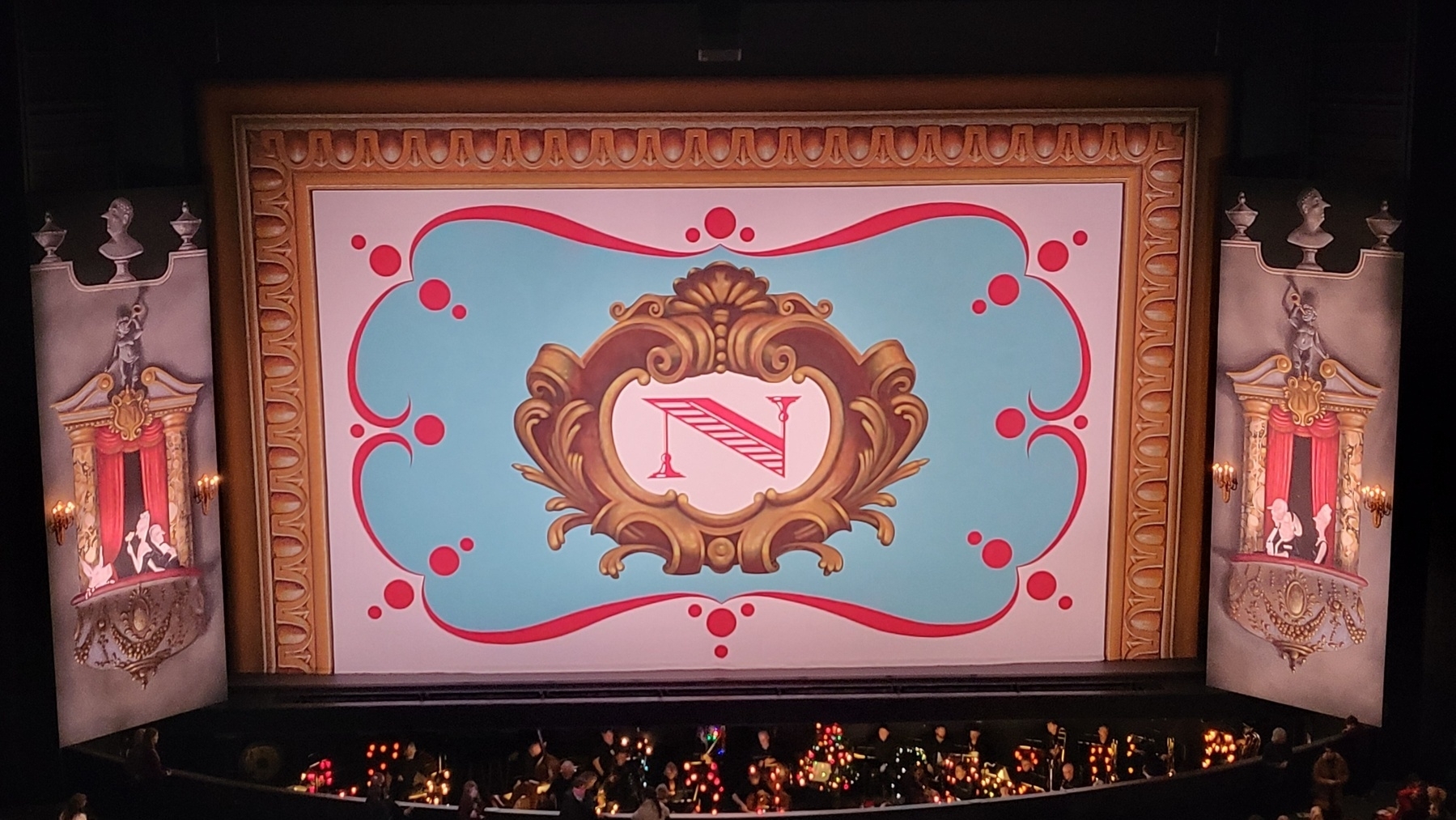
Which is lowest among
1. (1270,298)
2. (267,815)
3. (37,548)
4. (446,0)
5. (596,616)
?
(267,815)

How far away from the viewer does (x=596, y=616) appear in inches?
299

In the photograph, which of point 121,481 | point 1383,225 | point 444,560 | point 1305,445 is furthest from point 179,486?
point 1383,225

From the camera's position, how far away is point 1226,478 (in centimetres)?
739

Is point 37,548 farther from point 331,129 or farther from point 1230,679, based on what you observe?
point 1230,679

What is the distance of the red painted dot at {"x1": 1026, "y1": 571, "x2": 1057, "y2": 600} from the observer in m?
7.63

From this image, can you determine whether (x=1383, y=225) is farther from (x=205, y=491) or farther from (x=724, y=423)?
(x=205, y=491)

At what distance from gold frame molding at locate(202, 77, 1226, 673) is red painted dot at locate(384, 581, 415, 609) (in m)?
0.43

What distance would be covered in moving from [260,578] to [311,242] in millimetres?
1651

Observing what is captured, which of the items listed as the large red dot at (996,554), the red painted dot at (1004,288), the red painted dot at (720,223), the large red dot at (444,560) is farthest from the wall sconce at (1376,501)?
the large red dot at (444,560)

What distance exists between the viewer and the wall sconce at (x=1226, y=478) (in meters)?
7.38

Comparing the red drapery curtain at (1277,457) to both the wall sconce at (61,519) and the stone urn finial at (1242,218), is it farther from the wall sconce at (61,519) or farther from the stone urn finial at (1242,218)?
the wall sconce at (61,519)

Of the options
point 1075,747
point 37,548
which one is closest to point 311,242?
point 37,548

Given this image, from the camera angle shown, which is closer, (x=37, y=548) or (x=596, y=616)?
(x=37, y=548)

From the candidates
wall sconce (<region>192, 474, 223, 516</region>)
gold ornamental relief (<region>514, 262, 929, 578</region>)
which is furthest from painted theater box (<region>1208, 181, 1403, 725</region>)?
wall sconce (<region>192, 474, 223, 516</region>)
